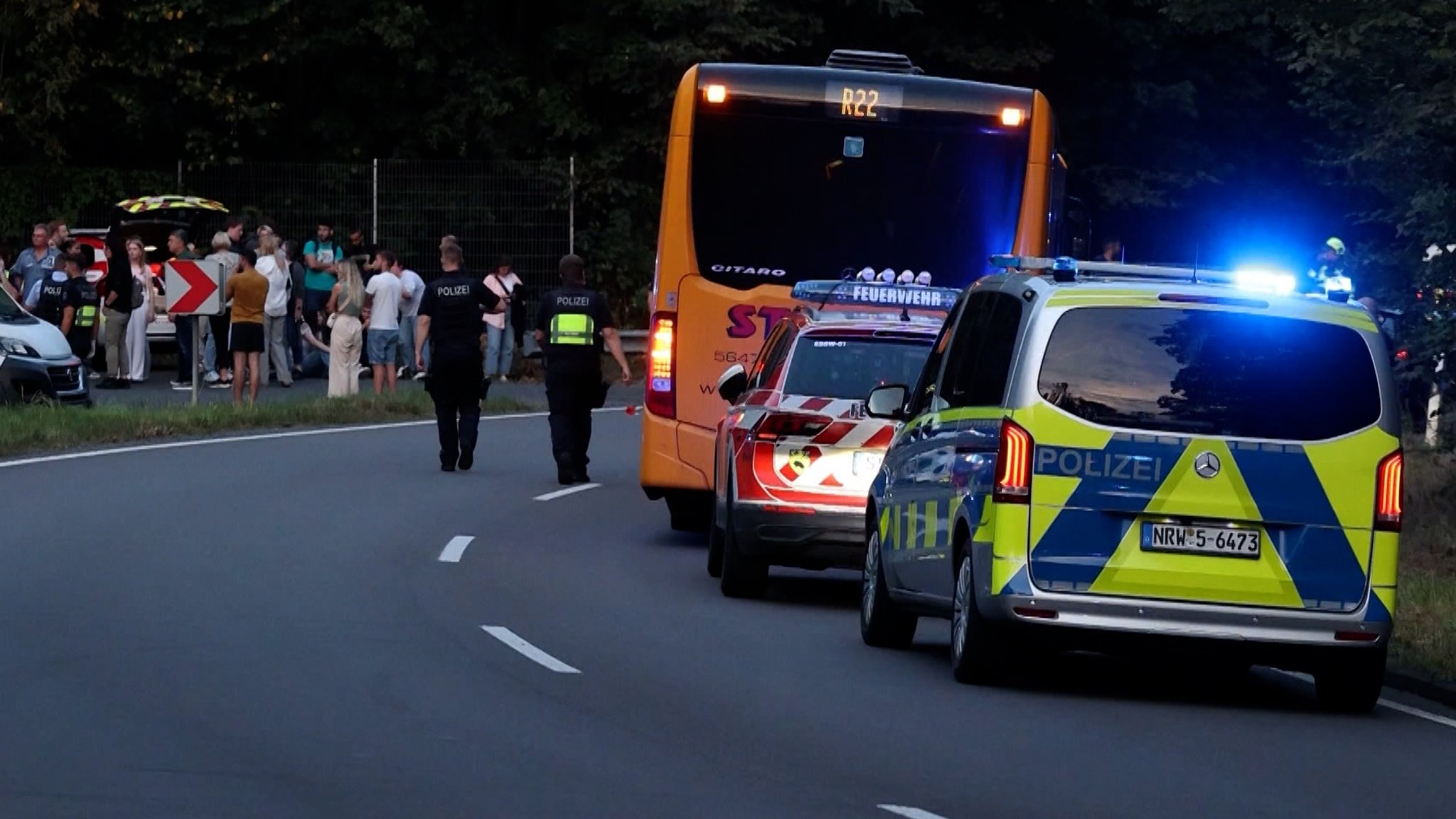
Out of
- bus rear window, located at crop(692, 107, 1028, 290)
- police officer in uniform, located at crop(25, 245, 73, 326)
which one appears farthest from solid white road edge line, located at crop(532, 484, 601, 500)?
police officer in uniform, located at crop(25, 245, 73, 326)

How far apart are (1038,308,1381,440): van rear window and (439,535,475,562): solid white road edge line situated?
6.42 m

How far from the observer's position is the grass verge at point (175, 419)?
985 inches

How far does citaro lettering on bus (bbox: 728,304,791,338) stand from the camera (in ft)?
61.5

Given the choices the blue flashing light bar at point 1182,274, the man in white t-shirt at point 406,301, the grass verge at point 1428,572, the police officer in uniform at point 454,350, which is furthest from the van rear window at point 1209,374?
the man in white t-shirt at point 406,301

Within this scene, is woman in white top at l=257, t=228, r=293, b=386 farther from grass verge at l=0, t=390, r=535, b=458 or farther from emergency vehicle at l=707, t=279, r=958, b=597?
emergency vehicle at l=707, t=279, r=958, b=597

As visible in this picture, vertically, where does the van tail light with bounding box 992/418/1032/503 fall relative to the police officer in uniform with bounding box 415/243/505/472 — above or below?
above

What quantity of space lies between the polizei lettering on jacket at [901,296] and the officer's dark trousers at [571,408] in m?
5.78

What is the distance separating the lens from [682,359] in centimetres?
1877

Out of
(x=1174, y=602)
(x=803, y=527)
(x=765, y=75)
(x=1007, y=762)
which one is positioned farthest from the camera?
(x=765, y=75)

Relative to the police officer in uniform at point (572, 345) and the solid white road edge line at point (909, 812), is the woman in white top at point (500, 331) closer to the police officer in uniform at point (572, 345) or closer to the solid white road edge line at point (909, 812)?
the police officer in uniform at point (572, 345)

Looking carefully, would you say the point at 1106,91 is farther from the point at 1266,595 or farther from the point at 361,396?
the point at 1266,595

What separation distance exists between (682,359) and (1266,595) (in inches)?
304

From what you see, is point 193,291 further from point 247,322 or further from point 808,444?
point 808,444

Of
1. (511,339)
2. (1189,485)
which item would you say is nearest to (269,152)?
(511,339)
